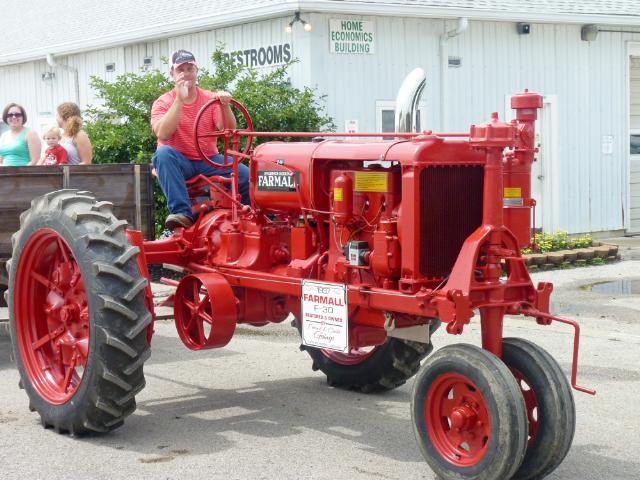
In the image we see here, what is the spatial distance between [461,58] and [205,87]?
398 centimetres

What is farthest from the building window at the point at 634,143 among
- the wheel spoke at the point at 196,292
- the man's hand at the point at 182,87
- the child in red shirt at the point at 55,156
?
the wheel spoke at the point at 196,292

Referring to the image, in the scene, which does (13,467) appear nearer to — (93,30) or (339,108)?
(339,108)

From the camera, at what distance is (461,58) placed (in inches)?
615

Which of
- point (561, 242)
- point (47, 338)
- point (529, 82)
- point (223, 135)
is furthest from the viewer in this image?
point (529, 82)

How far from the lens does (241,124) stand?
13070 mm

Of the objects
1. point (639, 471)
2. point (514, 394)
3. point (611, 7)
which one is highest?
point (611, 7)

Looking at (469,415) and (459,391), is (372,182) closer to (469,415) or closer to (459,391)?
(459,391)

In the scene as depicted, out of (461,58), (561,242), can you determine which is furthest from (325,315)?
(461,58)

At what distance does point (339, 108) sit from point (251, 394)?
746 centimetres

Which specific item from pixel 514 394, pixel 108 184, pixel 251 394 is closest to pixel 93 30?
pixel 108 184

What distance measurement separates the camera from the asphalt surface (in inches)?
229

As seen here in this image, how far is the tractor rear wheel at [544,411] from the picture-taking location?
17.3 ft

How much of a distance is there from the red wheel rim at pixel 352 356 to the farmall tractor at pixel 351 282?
11 millimetres

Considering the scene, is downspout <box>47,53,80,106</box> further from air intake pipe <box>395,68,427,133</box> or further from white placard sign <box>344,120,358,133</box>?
air intake pipe <box>395,68,427,133</box>
